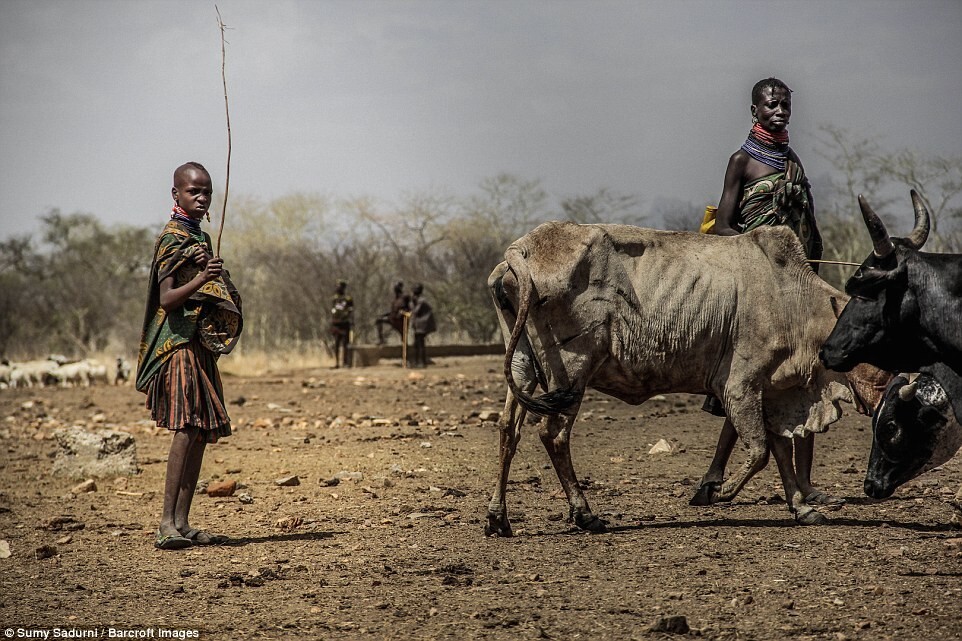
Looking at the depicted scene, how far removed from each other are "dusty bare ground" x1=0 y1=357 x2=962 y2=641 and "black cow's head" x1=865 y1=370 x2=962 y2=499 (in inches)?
15.9

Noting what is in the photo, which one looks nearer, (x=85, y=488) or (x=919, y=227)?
(x=919, y=227)

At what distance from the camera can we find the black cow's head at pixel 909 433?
5113 mm

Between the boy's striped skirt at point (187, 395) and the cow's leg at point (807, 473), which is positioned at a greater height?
the boy's striped skirt at point (187, 395)

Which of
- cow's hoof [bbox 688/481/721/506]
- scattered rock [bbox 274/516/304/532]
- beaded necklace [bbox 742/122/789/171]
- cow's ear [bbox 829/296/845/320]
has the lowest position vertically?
scattered rock [bbox 274/516/304/532]

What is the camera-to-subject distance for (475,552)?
18.9 ft

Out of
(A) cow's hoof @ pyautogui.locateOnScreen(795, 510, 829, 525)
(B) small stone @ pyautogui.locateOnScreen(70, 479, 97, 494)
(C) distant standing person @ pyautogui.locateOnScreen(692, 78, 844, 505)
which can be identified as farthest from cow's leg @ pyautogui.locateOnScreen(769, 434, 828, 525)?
(B) small stone @ pyautogui.locateOnScreen(70, 479, 97, 494)

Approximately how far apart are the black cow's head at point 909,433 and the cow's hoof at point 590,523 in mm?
1472

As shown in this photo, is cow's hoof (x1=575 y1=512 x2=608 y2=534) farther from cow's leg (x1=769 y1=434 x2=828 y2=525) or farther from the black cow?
the black cow

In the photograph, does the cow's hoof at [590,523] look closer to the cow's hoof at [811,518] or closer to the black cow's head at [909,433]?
the cow's hoof at [811,518]

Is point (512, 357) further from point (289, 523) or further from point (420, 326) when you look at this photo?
point (420, 326)

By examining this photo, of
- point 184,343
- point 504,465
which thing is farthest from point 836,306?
point 184,343

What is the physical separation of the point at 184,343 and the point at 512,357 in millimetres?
1742

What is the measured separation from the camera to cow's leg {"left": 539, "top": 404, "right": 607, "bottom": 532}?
243 inches

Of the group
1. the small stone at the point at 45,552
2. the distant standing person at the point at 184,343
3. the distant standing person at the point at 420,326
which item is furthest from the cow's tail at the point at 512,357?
the distant standing person at the point at 420,326
